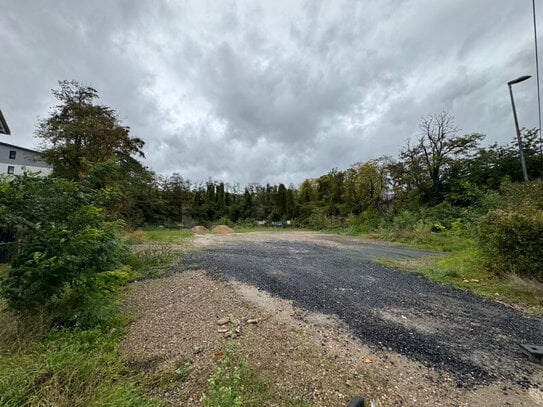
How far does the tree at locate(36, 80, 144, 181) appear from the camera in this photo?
9922 millimetres

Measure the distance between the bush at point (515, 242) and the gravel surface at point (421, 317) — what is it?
1.18 m

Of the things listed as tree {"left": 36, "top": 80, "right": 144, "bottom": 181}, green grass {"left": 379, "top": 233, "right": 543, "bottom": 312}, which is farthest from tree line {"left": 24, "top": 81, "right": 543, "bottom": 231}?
green grass {"left": 379, "top": 233, "right": 543, "bottom": 312}

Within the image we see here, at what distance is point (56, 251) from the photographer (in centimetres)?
219

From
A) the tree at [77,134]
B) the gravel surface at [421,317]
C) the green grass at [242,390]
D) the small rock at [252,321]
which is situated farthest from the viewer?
the tree at [77,134]

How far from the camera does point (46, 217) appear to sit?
241 cm

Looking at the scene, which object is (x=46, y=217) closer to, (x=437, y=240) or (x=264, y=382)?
(x=264, y=382)

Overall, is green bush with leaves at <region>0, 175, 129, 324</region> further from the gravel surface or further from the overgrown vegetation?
the gravel surface

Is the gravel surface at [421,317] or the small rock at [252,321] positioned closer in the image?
the gravel surface at [421,317]

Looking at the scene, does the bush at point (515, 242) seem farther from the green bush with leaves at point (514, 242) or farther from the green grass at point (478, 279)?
the green grass at point (478, 279)

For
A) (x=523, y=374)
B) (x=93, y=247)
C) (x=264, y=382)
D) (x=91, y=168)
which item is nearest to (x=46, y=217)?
(x=93, y=247)

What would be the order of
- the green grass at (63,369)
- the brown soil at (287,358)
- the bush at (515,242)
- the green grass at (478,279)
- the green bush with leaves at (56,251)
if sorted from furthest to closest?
the bush at (515,242) → the green grass at (478,279) → the green bush with leaves at (56,251) → the brown soil at (287,358) → the green grass at (63,369)

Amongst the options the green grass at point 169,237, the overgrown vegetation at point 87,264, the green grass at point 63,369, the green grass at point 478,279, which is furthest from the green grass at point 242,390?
the green grass at point 169,237

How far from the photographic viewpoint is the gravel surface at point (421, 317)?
1874 millimetres

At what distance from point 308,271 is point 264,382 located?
3313 mm
